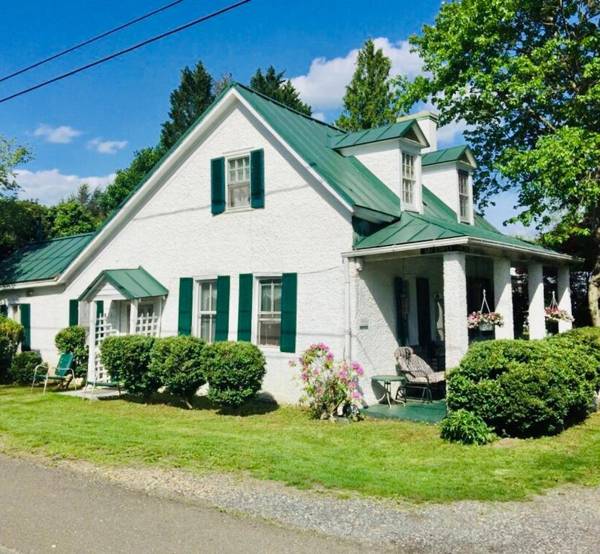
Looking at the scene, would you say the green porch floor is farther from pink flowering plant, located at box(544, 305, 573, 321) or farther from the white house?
pink flowering plant, located at box(544, 305, 573, 321)

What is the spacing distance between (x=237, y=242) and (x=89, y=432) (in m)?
5.74

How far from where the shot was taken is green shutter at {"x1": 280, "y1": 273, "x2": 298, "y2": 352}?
12.3m

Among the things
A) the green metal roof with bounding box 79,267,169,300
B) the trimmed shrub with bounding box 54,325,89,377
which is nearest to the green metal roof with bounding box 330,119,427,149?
the green metal roof with bounding box 79,267,169,300

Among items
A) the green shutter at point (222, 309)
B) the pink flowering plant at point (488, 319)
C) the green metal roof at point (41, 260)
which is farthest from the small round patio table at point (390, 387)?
the green metal roof at point (41, 260)

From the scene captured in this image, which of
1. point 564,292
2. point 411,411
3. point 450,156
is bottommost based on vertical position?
point 411,411

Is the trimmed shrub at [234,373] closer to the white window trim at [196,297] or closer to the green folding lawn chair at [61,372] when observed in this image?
the white window trim at [196,297]

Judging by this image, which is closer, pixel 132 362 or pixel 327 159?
pixel 132 362

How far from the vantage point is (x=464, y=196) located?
17000 mm

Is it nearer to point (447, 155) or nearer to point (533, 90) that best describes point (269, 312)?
point (447, 155)

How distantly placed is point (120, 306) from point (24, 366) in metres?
3.91

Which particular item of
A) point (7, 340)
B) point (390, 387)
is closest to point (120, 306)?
point (7, 340)

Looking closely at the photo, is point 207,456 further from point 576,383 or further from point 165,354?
point 576,383

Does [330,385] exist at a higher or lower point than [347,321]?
lower

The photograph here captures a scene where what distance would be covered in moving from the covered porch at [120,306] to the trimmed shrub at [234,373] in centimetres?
392
